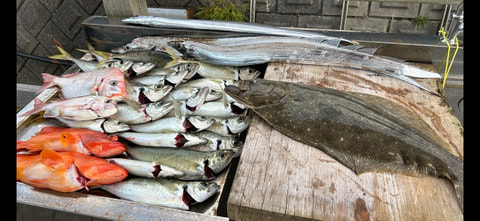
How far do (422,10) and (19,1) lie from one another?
6258mm

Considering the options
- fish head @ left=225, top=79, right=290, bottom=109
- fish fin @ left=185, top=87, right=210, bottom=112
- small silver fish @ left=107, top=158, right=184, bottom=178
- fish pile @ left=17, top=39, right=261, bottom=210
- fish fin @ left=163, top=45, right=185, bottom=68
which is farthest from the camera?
fish fin @ left=163, top=45, right=185, bottom=68

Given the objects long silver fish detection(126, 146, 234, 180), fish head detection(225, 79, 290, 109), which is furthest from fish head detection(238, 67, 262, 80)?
long silver fish detection(126, 146, 234, 180)

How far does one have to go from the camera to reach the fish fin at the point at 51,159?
1867 mm

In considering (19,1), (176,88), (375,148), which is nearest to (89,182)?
(176,88)

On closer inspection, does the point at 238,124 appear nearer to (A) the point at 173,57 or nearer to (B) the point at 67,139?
(A) the point at 173,57

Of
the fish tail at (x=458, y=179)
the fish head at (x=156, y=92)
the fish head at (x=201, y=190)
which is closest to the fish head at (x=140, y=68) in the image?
the fish head at (x=156, y=92)

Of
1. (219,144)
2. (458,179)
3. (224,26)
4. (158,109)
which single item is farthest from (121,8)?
(458,179)

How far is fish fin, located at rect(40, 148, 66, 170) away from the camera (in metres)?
1.87

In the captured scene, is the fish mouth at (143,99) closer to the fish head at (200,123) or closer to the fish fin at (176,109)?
the fish fin at (176,109)

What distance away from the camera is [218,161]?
2025 mm

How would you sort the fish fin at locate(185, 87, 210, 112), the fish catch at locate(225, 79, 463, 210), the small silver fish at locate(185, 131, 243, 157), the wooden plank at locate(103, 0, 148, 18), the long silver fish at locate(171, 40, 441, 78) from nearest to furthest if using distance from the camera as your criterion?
the fish catch at locate(225, 79, 463, 210) < the small silver fish at locate(185, 131, 243, 157) < the fish fin at locate(185, 87, 210, 112) < the long silver fish at locate(171, 40, 441, 78) < the wooden plank at locate(103, 0, 148, 18)

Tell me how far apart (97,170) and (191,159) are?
1.89 feet

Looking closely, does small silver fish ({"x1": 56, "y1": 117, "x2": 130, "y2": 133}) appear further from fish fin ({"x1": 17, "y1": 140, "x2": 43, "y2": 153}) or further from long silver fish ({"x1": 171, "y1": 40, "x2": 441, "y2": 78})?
long silver fish ({"x1": 171, "y1": 40, "x2": 441, "y2": 78})

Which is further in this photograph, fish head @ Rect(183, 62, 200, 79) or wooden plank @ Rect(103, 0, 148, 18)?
wooden plank @ Rect(103, 0, 148, 18)
